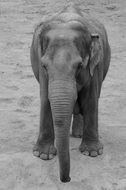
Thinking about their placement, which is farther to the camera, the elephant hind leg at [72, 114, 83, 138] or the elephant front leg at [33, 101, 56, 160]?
the elephant hind leg at [72, 114, 83, 138]

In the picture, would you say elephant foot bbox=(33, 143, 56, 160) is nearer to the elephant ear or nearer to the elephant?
the elephant

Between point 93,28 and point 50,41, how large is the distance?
2.24 ft

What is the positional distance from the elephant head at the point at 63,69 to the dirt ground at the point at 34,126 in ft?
1.94

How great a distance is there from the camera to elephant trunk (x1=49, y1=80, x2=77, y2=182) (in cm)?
365

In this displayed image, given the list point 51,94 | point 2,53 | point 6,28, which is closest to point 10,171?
point 51,94

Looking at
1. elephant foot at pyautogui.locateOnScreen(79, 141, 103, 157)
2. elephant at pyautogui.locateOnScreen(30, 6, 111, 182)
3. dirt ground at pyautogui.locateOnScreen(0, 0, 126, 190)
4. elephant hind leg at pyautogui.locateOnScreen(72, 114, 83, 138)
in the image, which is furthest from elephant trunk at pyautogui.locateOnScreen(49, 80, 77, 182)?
elephant hind leg at pyautogui.locateOnScreen(72, 114, 83, 138)

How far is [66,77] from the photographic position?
3715 mm

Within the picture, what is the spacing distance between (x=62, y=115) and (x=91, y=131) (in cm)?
99

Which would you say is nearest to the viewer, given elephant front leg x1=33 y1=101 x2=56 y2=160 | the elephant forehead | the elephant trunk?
the elephant trunk

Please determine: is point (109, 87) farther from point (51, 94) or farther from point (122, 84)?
point (51, 94)

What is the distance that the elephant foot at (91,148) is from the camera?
462cm

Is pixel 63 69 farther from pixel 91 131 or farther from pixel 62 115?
pixel 91 131

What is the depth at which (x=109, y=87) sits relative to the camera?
6.80 meters

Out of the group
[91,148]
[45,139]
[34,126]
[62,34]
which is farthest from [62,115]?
[34,126]
